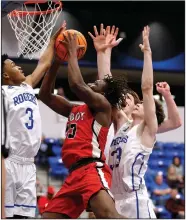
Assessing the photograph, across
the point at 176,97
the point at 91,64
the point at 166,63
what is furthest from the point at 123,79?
the point at 176,97

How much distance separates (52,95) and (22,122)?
1.32 ft

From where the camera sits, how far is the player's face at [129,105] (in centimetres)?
529

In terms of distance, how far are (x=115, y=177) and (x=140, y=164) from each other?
0.25 meters

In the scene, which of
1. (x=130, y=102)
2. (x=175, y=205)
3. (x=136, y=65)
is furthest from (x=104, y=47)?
(x=136, y=65)

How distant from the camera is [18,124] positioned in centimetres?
482

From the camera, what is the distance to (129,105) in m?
5.33

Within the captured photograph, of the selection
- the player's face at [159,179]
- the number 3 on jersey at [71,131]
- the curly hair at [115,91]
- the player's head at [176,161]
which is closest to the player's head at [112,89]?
the curly hair at [115,91]

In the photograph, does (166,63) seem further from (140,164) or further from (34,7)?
(140,164)

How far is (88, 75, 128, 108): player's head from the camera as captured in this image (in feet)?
16.2

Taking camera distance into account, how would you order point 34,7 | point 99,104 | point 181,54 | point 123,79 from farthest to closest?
point 181,54
point 34,7
point 123,79
point 99,104

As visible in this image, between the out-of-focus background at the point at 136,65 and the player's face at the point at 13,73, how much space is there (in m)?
6.88

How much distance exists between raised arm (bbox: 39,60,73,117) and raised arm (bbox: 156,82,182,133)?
2.57 ft

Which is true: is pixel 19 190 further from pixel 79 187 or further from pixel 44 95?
pixel 44 95

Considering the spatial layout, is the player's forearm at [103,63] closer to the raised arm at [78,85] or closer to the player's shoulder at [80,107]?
the player's shoulder at [80,107]
